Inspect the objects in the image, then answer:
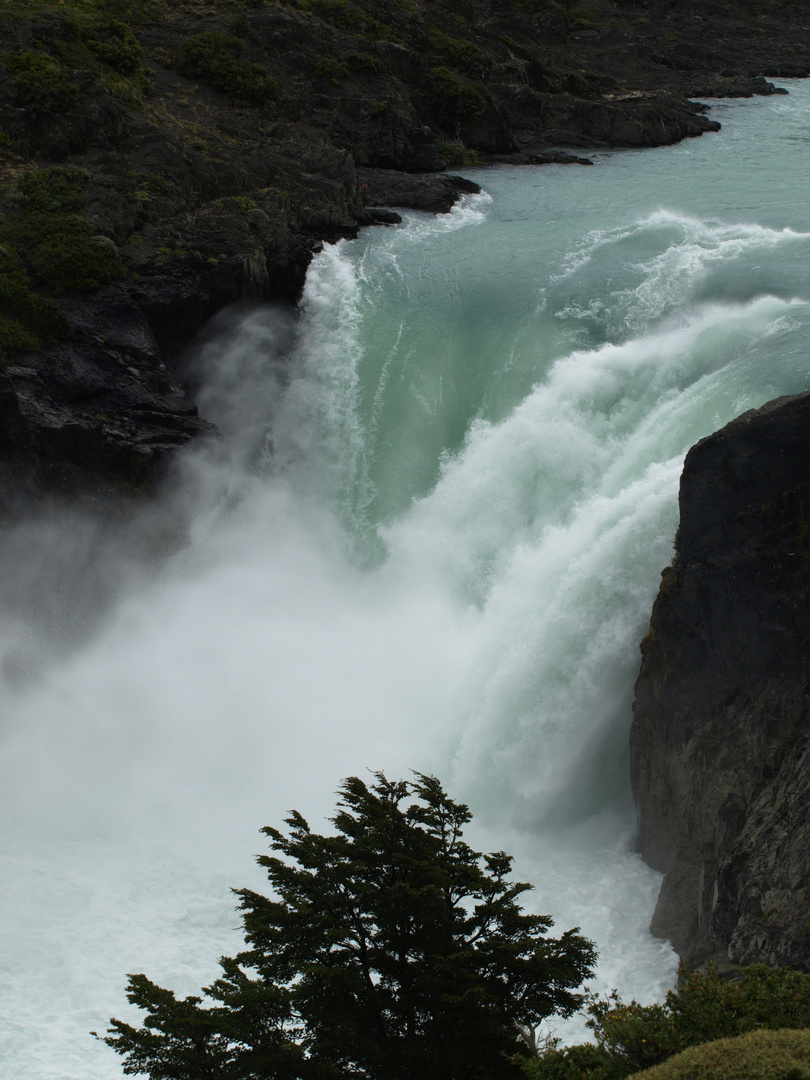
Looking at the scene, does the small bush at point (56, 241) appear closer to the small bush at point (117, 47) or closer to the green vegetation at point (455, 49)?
the small bush at point (117, 47)

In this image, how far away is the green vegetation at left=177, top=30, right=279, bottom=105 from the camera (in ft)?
129

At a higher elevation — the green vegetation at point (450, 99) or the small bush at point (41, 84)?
the green vegetation at point (450, 99)

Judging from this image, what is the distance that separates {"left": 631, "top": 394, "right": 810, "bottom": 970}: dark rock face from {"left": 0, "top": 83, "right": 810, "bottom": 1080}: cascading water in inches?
61.2

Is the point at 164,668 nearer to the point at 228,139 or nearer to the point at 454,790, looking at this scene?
the point at 454,790

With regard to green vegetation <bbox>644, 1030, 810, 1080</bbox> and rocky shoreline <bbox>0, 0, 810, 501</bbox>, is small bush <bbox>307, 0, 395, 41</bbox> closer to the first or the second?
rocky shoreline <bbox>0, 0, 810, 501</bbox>

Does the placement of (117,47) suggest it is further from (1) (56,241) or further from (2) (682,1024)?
(2) (682,1024)

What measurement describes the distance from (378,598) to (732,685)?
423 inches

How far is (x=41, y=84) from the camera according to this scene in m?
31.5

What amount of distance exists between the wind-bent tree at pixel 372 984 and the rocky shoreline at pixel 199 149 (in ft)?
54.4

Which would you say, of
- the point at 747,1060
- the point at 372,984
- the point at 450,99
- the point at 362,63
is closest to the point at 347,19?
the point at 362,63

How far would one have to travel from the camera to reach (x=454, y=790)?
65.9ft

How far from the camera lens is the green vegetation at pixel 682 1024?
8688 mm

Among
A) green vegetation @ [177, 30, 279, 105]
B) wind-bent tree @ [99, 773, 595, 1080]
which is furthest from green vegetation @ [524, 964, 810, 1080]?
green vegetation @ [177, 30, 279, 105]

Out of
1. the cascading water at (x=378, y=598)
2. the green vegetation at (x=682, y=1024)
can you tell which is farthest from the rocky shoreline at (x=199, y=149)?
the green vegetation at (x=682, y=1024)
